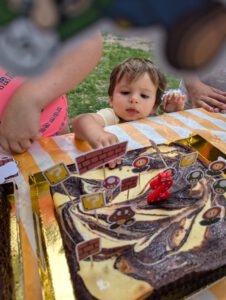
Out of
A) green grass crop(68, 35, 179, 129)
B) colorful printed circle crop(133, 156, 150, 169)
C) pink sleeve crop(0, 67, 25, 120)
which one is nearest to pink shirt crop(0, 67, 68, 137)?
pink sleeve crop(0, 67, 25, 120)

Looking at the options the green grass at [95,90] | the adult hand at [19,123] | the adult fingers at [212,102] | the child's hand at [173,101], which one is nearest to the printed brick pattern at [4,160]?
the adult hand at [19,123]

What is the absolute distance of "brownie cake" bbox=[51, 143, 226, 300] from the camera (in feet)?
2.10

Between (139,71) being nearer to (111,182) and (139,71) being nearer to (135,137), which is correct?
(135,137)

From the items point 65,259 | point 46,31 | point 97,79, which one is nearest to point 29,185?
point 65,259

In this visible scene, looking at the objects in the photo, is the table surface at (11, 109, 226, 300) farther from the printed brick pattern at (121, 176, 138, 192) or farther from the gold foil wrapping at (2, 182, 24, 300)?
the printed brick pattern at (121, 176, 138, 192)

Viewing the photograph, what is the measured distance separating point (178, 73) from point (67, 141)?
0.84m

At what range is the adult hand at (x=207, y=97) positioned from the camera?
1404 millimetres

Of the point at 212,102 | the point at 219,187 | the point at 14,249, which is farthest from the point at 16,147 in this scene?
the point at 212,102

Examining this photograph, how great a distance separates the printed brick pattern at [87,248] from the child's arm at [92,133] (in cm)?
46

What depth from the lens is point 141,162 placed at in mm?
902

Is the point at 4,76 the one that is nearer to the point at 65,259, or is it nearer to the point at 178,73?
the point at 65,259

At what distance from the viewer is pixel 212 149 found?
3.52ft

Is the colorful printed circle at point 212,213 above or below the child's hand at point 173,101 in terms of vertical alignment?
below

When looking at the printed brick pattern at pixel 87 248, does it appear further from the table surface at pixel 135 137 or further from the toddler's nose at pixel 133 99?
the toddler's nose at pixel 133 99
